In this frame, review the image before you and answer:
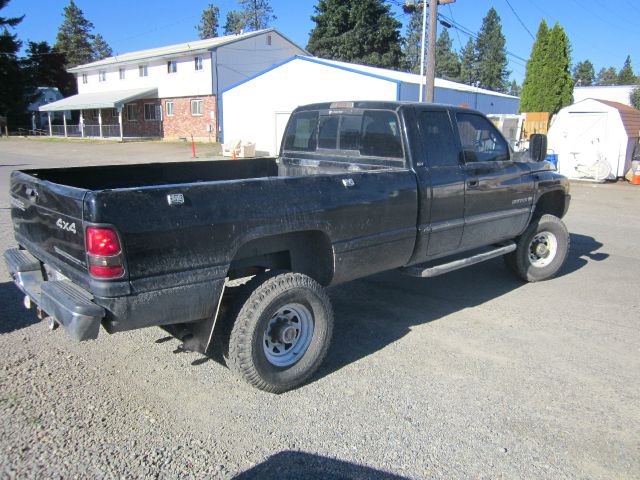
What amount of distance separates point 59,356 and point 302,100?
70.8 feet

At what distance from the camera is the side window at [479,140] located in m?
5.10

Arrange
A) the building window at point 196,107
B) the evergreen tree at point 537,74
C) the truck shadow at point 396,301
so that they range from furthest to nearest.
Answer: the building window at point 196,107
the evergreen tree at point 537,74
the truck shadow at point 396,301

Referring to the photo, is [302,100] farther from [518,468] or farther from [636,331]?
[518,468]

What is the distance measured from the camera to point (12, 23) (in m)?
54.1

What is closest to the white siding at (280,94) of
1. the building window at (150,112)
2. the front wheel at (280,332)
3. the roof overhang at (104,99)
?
the roof overhang at (104,99)

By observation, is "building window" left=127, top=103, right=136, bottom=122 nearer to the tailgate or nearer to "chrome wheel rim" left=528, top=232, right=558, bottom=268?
"chrome wheel rim" left=528, top=232, right=558, bottom=268

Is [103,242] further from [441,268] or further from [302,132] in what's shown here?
[302,132]

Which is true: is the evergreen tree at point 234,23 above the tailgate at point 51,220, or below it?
above

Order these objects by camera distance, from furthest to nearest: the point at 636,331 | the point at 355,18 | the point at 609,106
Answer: the point at 355,18 < the point at 609,106 < the point at 636,331

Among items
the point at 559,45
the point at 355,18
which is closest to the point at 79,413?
the point at 559,45

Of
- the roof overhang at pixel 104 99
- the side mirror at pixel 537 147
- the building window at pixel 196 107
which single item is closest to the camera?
the side mirror at pixel 537 147

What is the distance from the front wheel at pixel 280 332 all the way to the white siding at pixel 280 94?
1809 cm

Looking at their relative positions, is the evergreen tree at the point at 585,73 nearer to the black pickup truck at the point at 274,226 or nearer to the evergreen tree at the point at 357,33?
the evergreen tree at the point at 357,33

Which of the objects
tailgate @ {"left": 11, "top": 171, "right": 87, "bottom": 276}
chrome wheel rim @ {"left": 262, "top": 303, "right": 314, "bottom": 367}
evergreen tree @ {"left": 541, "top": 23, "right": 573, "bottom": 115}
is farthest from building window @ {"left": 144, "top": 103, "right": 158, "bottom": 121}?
chrome wheel rim @ {"left": 262, "top": 303, "right": 314, "bottom": 367}
